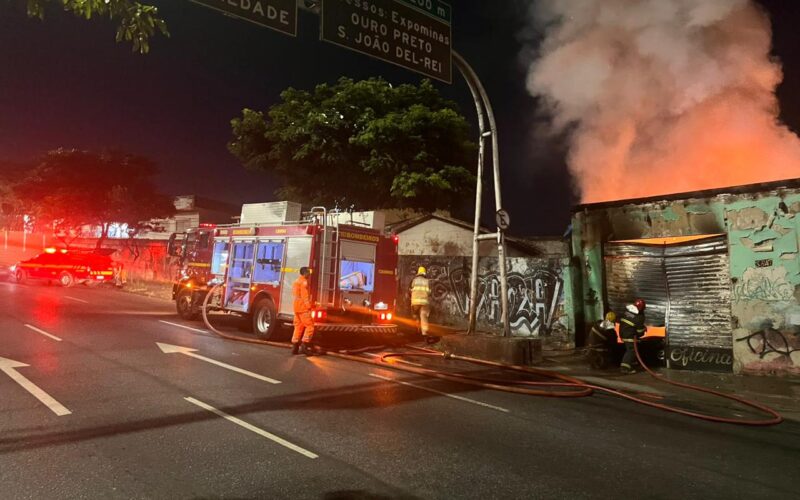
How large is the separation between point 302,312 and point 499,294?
6465 mm

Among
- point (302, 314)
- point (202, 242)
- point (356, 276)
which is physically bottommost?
point (302, 314)

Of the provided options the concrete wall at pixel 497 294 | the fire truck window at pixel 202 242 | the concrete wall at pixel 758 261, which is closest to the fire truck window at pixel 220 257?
the fire truck window at pixel 202 242

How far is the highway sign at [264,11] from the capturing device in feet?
22.7

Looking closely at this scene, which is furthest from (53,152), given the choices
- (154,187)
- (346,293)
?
(346,293)

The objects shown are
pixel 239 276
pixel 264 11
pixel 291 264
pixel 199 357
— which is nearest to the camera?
pixel 264 11

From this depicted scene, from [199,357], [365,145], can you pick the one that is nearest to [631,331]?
[199,357]

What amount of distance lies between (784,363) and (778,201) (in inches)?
119

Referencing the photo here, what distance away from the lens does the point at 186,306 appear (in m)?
14.5

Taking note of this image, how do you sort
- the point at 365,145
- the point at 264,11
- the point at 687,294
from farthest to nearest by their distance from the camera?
the point at 365,145, the point at 687,294, the point at 264,11

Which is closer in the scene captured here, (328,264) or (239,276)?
(328,264)

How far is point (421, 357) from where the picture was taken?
10.5 meters

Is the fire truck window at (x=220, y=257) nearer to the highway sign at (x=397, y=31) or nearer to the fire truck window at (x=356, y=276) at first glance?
the fire truck window at (x=356, y=276)

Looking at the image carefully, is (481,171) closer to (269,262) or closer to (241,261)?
(269,262)

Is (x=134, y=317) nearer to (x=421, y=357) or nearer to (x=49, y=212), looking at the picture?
(x=421, y=357)
